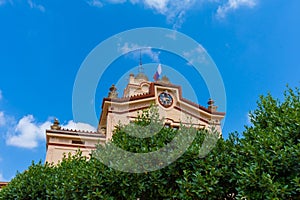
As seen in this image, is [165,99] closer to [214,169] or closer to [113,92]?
[113,92]

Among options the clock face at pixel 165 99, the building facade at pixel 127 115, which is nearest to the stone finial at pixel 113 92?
the building facade at pixel 127 115

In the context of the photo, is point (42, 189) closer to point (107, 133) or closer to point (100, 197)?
point (100, 197)

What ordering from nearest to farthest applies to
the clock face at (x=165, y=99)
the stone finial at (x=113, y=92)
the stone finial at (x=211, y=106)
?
1. the stone finial at (x=113, y=92)
2. the clock face at (x=165, y=99)
3. the stone finial at (x=211, y=106)

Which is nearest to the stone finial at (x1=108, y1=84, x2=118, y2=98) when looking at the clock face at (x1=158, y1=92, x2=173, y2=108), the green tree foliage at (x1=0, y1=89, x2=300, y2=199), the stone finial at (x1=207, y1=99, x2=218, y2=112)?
the clock face at (x1=158, y1=92, x2=173, y2=108)

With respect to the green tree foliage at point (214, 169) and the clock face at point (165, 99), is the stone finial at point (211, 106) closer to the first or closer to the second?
the clock face at point (165, 99)

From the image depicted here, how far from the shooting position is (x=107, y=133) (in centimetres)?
1873

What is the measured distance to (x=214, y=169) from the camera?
332 inches

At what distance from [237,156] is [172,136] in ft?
7.22

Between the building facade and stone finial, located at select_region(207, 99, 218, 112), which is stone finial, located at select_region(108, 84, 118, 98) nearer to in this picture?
the building facade

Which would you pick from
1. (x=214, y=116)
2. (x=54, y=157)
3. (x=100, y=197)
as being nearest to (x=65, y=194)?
(x=100, y=197)

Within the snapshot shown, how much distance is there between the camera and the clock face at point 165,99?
20344mm

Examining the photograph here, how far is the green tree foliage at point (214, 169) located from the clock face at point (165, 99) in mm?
9763

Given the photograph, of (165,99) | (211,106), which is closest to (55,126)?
(165,99)

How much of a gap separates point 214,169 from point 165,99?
12.3 metres
